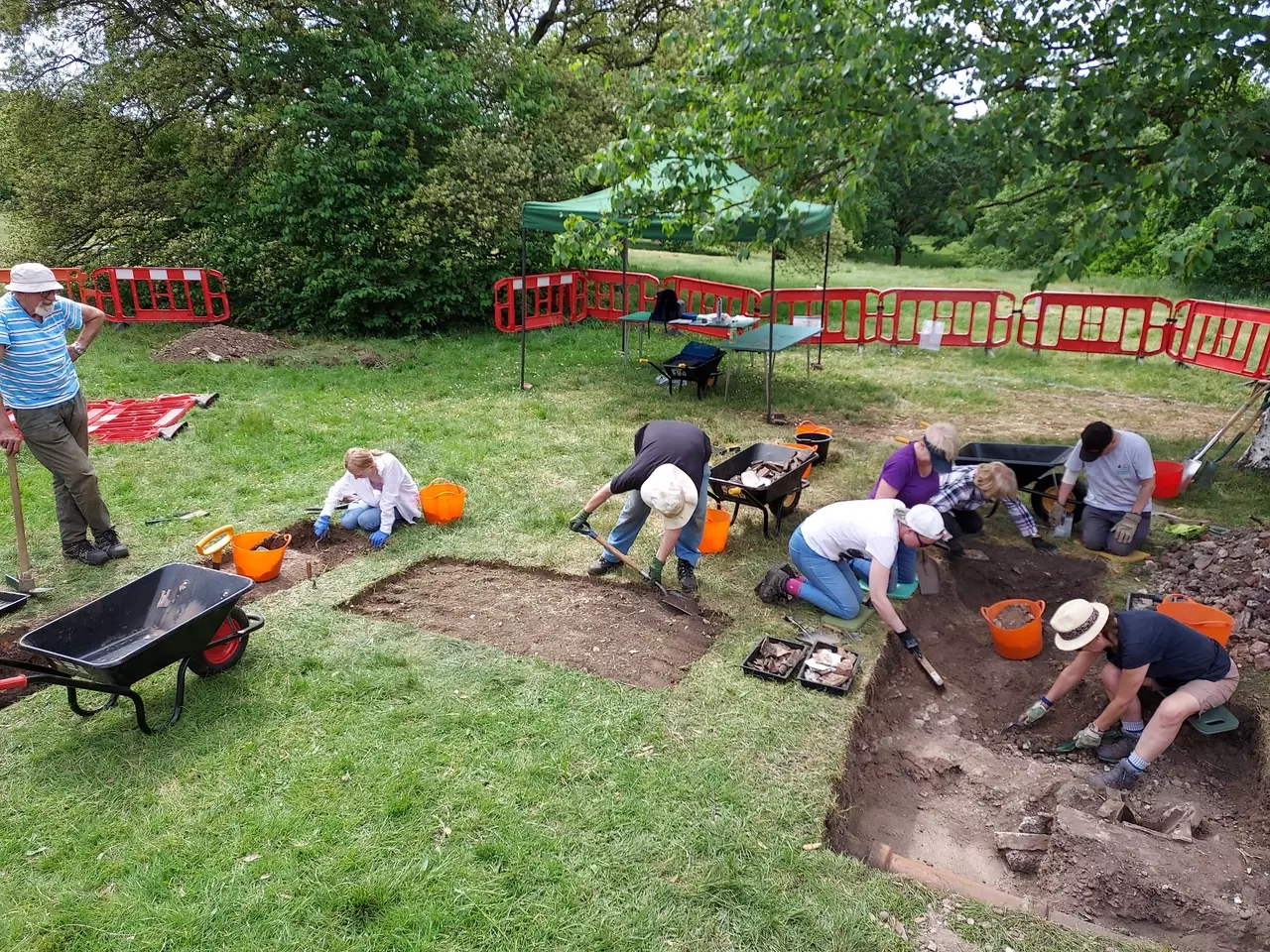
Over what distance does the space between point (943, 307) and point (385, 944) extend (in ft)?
66.8

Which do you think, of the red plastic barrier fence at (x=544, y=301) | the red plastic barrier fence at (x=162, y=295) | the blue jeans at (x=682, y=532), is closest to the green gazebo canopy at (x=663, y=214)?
the blue jeans at (x=682, y=532)

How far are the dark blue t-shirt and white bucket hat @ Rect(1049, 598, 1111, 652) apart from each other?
0.17m

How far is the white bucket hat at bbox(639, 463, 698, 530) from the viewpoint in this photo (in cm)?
532

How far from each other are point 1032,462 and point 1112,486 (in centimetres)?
80

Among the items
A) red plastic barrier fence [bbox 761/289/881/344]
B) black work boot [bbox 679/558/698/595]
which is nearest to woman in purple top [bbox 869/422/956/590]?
black work boot [bbox 679/558/698/595]

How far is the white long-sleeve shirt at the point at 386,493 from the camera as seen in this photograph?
6434 millimetres

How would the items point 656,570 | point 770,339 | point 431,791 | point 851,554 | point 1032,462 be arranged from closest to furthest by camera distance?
point 431,791 → point 851,554 → point 656,570 → point 1032,462 → point 770,339

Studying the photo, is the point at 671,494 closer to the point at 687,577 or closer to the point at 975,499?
the point at 687,577

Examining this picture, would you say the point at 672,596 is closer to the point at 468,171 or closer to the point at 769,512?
the point at 769,512

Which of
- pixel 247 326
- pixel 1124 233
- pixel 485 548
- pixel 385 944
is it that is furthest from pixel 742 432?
pixel 247 326

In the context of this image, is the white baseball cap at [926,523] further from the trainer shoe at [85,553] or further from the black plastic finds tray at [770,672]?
the trainer shoe at [85,553]

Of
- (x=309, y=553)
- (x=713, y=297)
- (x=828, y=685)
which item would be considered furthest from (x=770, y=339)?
(x=828, y=685)

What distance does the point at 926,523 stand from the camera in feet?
16.1

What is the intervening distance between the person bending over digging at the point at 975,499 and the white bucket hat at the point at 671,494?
190cm
